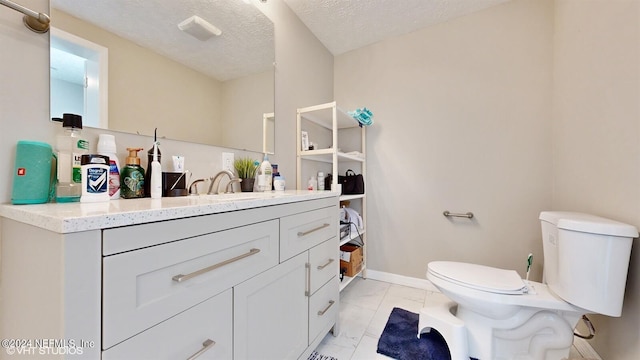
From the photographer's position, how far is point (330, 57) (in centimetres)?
232

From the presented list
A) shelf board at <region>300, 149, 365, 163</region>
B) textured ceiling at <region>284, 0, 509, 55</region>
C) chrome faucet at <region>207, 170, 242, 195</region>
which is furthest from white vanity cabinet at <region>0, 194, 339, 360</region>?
textured ceiling at <region>284, 0, 509, 55</region>

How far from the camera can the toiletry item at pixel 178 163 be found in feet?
3.21

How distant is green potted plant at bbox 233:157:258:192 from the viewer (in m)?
1.32

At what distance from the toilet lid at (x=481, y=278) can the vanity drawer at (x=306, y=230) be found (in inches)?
25.8

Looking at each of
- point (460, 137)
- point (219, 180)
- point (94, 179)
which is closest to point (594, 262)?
point (460, 137)

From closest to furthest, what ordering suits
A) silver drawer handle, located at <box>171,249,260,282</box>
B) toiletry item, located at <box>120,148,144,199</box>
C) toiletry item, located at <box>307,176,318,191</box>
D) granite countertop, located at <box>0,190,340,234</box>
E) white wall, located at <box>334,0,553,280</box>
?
granite countertop, located at <box>0,190,340,234</box> → silver drawer handle, located at <box>171,249,260,282</box> → toiletry item, located at <box>120,148,144,199</box> → white wall, located at <box>334,0,553,280</box> → toiletry item, located at <box>307,176,318,191</box>

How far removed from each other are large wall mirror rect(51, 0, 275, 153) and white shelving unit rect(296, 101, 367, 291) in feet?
1.14

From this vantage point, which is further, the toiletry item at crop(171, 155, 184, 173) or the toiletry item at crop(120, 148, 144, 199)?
the toiletry item at crop(171, 155, 184, 173)

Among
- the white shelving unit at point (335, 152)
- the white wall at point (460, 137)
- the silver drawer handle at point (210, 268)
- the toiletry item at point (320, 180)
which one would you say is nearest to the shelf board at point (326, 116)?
the white shelving unit at point (335, 152)

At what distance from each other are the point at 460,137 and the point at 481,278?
111 centimetres

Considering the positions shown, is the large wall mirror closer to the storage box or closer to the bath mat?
the storage box

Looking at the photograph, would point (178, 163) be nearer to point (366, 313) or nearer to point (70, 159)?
point (70, 159)

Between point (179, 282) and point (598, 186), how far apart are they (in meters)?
1.83

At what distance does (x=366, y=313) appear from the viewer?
161cm
